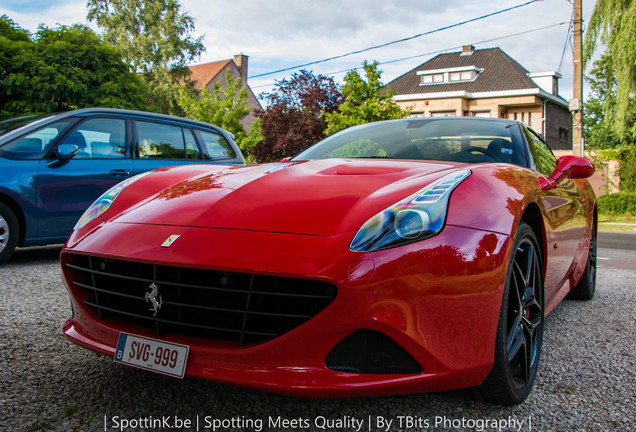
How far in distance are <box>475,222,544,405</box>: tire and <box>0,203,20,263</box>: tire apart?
4.42 m

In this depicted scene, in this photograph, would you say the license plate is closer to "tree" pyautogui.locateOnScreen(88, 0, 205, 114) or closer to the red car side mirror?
the red car side mirror

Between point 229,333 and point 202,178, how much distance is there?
103 cm

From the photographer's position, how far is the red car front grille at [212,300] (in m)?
1.67

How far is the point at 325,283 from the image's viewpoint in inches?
64.8

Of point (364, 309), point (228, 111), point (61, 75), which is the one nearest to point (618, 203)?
point (228, 111)

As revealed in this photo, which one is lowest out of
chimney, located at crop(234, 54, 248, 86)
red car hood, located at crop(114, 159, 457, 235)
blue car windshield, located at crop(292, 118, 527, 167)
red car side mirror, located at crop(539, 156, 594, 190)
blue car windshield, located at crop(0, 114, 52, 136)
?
red car side mirror, located at crop(539, 156, 594, 190)

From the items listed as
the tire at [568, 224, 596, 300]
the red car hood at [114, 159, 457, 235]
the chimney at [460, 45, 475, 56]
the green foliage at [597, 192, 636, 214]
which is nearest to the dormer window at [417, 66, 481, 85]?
the chimney at [460, 45, 475, 56]

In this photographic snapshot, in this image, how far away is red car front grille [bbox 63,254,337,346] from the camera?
5.49 feet

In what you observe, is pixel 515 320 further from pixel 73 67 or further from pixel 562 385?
pixel 73 67

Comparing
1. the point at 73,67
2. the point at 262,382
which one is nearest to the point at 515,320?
the point at 262,382

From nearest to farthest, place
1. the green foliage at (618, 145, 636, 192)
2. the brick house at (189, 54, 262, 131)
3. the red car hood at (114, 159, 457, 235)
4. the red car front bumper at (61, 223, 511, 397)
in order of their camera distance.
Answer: the red car front bumper at (61, 223, 511, 397) < the red car hood at (114, 159, 457, 235) < the green foliage at (618, 145, 636, 192) < the brick house at (189, 54, 262, 131)

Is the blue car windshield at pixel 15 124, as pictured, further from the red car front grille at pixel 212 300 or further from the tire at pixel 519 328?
the tire at pixel 519 328

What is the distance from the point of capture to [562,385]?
7.57ft

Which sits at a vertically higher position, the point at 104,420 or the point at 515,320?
the point at 515,320
